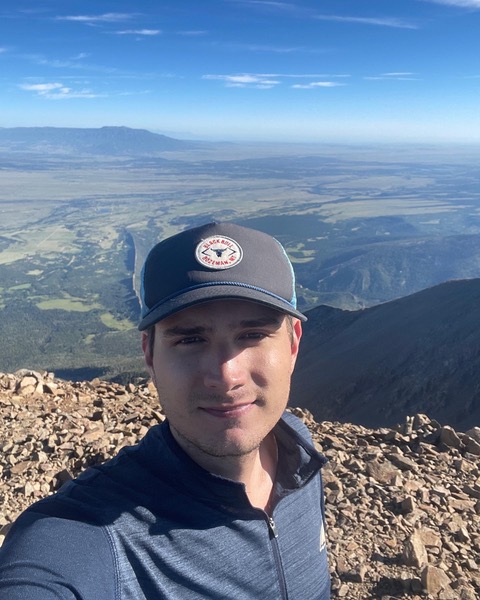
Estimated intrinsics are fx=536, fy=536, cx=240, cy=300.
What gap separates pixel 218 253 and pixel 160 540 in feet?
4.26

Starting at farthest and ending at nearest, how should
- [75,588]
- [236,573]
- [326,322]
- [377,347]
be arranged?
[326,322] → [377,347] → [236,573] → [75,588]

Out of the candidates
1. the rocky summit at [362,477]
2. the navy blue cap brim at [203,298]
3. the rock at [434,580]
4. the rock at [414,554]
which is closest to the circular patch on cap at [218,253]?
the navy blue cap brim at [203,298]

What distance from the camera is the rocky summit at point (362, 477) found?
5.32 meters

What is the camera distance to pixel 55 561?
6.48ft

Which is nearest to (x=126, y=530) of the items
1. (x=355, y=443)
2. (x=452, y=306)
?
(x=355, y=443)

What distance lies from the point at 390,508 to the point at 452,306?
31.0m

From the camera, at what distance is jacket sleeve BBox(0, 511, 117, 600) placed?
1910mm

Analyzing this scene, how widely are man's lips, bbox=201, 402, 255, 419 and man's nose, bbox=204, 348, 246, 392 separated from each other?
9 centimetres

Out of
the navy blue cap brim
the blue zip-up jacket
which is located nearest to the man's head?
the navy blue cap brim

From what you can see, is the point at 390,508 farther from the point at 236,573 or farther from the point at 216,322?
the point at 216,322

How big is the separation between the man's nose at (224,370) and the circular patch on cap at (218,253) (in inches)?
15.8

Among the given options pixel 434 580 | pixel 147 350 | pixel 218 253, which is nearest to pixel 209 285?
pixel 218 253

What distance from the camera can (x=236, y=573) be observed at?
2.48 metres

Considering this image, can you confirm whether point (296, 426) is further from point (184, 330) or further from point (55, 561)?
point (55, 561)
